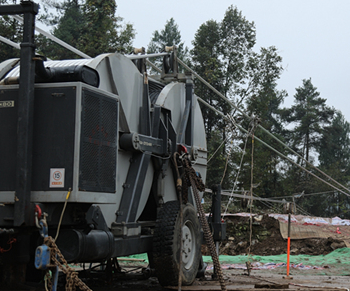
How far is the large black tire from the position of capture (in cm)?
723

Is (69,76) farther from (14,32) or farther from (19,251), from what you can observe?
(14,32)

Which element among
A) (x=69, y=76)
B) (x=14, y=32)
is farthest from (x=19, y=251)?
(x=14, y=32)

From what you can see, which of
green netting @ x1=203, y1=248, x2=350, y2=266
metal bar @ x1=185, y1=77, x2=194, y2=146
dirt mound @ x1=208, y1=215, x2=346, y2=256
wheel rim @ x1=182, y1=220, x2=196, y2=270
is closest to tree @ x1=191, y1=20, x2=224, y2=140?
dirt mound @ x1=208, y1=215, x2=346, y2=256

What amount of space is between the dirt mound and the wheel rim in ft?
25.2

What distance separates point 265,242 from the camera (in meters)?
16.7

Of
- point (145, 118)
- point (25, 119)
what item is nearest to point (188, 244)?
point (145, 118)

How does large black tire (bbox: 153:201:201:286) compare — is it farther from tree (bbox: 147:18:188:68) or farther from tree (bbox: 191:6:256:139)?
tree (bbox: 147:18:188:68)

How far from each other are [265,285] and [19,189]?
11.7ft

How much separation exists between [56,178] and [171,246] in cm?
247

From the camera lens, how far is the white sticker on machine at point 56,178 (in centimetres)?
526

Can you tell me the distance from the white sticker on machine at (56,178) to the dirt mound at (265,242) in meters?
10.8

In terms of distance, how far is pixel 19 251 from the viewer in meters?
5.78

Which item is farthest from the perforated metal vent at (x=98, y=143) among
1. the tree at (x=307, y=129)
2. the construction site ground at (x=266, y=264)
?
the tree at (x=307, y=129)

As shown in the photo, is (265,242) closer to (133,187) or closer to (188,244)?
(188,244)
